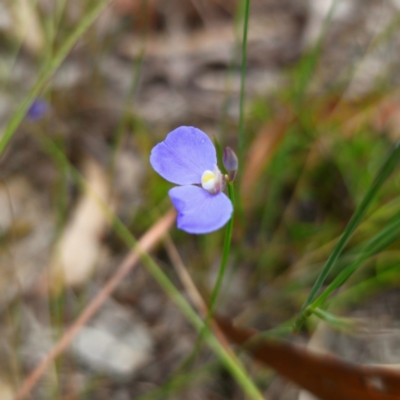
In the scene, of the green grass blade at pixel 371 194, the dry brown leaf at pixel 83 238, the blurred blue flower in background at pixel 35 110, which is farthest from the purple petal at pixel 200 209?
the blurred blue flower in background at pixel 35 110

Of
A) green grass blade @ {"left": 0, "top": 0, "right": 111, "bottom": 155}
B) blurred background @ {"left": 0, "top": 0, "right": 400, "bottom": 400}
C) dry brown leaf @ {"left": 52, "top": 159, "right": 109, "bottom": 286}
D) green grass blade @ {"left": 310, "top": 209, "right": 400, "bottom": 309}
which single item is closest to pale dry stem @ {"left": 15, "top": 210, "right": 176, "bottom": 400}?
blurred background @ {"left": 0, "top": 0, "right": 400, "bottom": 400}

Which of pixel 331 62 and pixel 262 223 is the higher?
pixel 331 62

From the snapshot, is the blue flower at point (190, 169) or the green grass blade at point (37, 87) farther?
the green grass blade at point (37, 87)

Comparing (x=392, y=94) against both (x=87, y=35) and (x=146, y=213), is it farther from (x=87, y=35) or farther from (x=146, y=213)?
(x=87, y=35)

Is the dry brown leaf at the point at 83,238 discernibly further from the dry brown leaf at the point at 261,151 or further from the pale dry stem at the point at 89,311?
the dry brown leaf at the point at 261,151

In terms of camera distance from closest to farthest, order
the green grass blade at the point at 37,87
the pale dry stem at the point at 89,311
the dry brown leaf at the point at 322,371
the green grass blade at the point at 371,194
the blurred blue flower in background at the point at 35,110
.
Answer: the green grass blade at the point at 371,194 → the dry brown leaf at the point at 322,371 → the green grass blade at the point at 37,87 → the pale dry stem at the point at 89,311 → the blurred blue flower in background at the point at 35,110

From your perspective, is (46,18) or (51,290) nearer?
(51,290)

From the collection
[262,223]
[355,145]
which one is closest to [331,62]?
[355,145]

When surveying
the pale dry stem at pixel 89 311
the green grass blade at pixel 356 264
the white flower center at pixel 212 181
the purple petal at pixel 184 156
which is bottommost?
the pale dry stem at pixel 89 311
